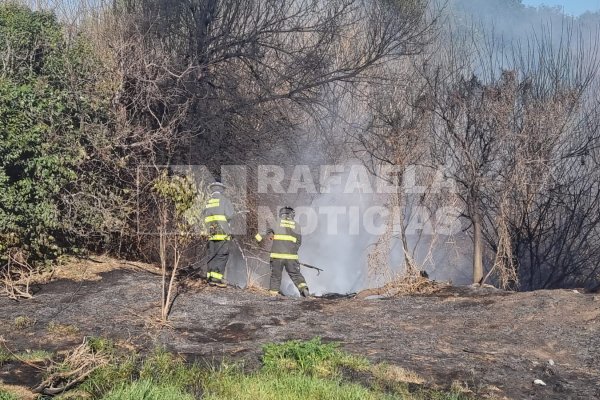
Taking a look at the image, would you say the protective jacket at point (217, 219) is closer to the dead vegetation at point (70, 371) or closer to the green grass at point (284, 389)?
the dead vegetation at point (70, 371)

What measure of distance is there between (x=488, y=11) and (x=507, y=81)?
51.7ft

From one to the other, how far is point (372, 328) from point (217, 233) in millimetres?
3938

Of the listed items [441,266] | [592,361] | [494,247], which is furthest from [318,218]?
[592,361]

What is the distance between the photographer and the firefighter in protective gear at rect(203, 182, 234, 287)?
1184 cm

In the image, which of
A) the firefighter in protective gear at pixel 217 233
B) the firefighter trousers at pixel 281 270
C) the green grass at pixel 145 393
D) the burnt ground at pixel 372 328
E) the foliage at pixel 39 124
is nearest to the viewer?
the green grass at pixel 145 393

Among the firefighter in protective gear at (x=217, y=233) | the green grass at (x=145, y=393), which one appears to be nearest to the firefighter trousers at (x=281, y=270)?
the firefighter in protective gear at (x=217, y=233)

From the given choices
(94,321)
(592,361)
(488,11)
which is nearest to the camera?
(592,361)

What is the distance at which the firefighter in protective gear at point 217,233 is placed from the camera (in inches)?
466

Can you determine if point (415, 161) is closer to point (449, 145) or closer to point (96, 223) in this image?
point (449, 145)

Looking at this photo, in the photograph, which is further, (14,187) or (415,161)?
(415,161)

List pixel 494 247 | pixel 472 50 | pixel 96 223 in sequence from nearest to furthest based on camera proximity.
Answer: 1. pixel 96 223
2. pixel 494 247
3. pixel 472 50

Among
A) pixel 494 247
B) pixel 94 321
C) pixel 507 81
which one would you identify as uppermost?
pixel 507 81

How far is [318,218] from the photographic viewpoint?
2091 centimetres

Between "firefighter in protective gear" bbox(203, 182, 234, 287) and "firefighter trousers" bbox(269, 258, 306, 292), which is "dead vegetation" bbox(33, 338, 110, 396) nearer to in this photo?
"firefighter in protective gear" bbox(203, 182, 234, 287)
